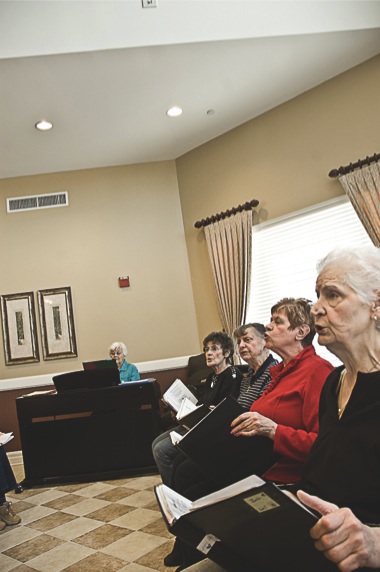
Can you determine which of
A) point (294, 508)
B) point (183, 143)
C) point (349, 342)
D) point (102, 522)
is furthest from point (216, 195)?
point (294, 508)

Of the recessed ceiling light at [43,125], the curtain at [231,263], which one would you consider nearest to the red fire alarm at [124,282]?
the curtain at [231,263]

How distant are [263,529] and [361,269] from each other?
0.80 m

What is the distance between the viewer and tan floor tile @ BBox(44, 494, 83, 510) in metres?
3.94

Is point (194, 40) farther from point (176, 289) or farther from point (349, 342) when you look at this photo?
point (349, 342)

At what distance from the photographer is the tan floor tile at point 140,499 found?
3711 millimetres

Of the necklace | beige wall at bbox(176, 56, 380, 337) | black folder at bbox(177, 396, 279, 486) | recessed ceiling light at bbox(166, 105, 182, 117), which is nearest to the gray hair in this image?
the necklace

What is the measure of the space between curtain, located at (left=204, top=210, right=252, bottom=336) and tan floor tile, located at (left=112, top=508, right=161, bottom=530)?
286 cm

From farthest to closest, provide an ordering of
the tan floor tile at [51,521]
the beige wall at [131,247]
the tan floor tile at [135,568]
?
the beige wall at [131,247]
the tan floor tile at [51,521]
the tan floor tile at [135,568]

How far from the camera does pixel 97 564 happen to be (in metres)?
2.69

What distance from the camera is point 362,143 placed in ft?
16.4

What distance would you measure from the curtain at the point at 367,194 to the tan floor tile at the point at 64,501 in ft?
11.7

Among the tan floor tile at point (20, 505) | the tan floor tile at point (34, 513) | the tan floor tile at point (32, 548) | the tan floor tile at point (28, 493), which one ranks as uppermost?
the tan floor tile at point (32, 548)

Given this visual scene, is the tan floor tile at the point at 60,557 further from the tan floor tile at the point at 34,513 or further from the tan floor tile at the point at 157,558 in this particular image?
the tan floor tile at the point at 34,513

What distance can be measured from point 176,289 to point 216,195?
1.38 meters
